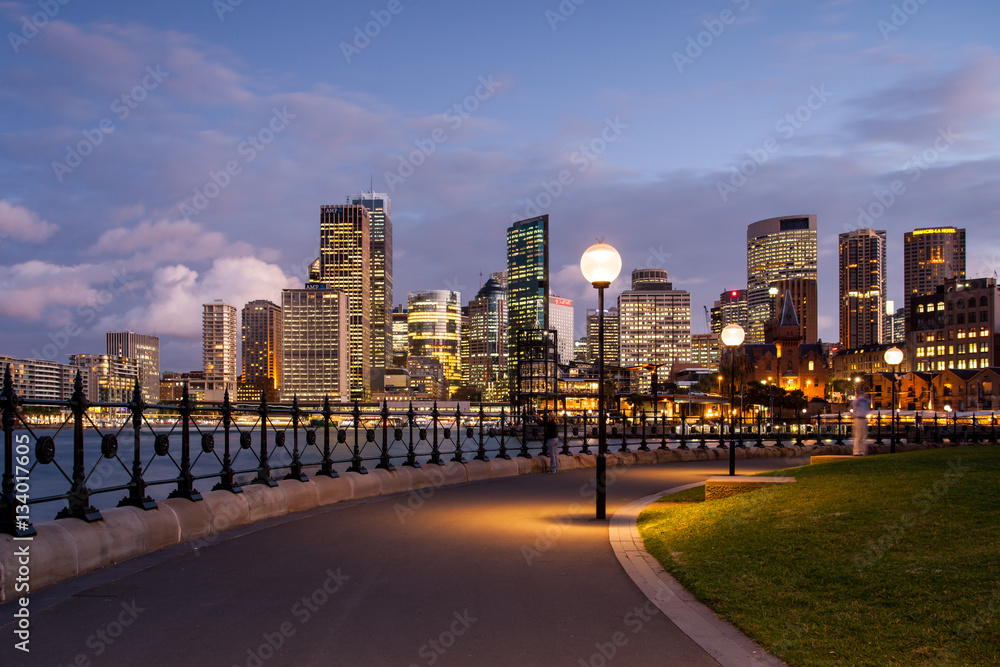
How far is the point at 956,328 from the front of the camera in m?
158

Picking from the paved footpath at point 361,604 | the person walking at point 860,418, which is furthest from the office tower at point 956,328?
the paved footpath at point 361,604

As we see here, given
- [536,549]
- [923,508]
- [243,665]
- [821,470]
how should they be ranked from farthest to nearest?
1. [821,470]
2. [536,549]
3. [923,508]
4. [243,665]

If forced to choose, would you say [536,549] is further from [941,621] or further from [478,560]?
[941,621]

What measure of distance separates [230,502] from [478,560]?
14.1 feet

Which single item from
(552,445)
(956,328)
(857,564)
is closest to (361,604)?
(857,564)

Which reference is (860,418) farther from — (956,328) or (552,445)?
(956,328)

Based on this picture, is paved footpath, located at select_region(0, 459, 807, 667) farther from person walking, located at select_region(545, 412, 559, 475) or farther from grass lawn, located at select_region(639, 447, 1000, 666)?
person walking, located at select_region(545, 412, 559, 475)

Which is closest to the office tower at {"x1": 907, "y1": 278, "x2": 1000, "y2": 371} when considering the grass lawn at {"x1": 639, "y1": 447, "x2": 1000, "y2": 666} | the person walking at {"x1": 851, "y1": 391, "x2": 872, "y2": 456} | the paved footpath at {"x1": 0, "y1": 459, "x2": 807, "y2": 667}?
the person walking at {"x1": 851, "y1": 391, "x2": 872, "y2": 456}

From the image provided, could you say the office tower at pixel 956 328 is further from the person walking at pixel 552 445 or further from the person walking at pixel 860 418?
the person walking at pixel 552 445

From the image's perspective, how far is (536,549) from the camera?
34.1 ft

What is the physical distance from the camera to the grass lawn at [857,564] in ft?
18.4

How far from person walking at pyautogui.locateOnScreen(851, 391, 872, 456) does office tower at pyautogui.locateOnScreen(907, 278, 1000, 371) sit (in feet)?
483

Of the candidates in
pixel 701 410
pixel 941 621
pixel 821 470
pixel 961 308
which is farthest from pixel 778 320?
pixel 941 621

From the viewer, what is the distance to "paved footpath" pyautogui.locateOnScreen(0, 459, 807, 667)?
5891mm
